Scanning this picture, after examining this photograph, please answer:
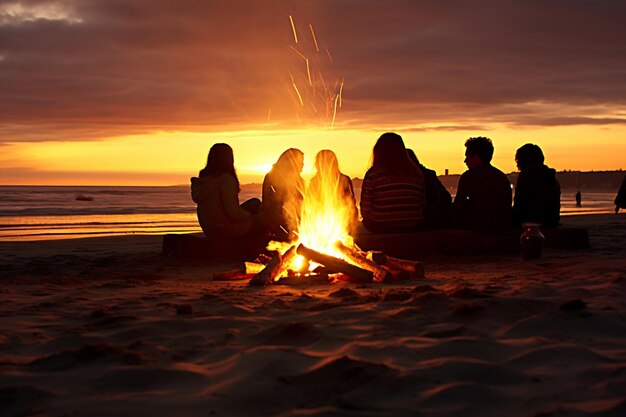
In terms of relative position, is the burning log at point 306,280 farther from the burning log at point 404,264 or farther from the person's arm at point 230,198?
the person's arm at point 230,198

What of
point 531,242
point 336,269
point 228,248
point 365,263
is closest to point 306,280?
point 336,269

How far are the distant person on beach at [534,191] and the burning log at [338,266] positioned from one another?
4.38 metres

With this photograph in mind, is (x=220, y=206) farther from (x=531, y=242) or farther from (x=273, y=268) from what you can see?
(x=531, y=242)

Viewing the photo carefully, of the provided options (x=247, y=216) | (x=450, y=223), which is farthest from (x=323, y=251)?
(x=450, y=223)

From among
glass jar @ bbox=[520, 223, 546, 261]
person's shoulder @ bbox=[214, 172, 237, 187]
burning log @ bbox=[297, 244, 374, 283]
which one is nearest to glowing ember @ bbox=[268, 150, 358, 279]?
burning log @ bbox=[297, 244, 374, 283]

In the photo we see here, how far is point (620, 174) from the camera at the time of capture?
486ft

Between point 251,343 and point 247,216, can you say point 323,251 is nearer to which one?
point 247,216

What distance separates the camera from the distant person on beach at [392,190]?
10.1 m

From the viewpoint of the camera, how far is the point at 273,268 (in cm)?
777

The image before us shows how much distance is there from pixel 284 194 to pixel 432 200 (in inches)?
92.4

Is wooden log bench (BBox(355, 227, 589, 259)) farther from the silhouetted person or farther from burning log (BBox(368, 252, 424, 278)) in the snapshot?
burning log (BBox(368, 252, 424, 278))

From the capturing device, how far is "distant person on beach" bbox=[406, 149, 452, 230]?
34.9ft

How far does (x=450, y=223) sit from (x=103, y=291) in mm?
5824

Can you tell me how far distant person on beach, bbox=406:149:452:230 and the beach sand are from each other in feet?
9.97
